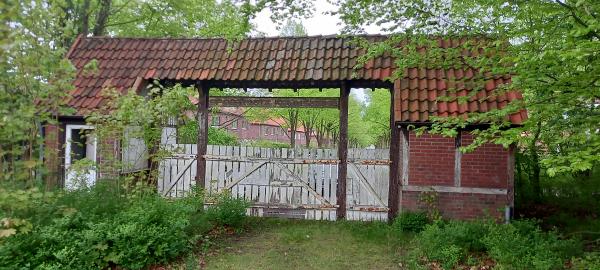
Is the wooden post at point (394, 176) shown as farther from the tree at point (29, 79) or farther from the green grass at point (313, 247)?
the tree at point (29, 79)

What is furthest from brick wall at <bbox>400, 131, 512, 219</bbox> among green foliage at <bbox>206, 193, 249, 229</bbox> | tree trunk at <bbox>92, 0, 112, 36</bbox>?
tree trunk at <bbox>92, 0, 112, 36</bbox>

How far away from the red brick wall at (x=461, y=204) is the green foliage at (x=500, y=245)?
101cm

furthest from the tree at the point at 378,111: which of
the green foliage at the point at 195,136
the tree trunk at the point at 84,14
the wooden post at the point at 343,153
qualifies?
the tree trunk at the point at 84,14

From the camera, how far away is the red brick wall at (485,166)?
8500 millimetres

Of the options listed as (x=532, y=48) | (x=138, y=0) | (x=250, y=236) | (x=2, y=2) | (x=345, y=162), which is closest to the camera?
(x=2, y=2)

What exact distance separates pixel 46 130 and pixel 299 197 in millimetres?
6096

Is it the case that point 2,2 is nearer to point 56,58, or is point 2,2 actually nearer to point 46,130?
point 56,58

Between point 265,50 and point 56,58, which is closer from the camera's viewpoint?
point 56,58

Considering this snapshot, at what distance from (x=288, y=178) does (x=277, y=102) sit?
181cm

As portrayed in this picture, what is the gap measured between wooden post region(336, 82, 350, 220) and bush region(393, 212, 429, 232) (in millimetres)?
1535

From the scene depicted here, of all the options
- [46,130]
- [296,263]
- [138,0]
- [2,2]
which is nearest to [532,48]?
[296,263]

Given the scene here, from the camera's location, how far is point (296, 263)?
689cm

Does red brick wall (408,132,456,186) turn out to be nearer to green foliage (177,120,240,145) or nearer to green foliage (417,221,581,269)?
green foliage (417,221,581,269)

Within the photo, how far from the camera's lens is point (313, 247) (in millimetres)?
7688
